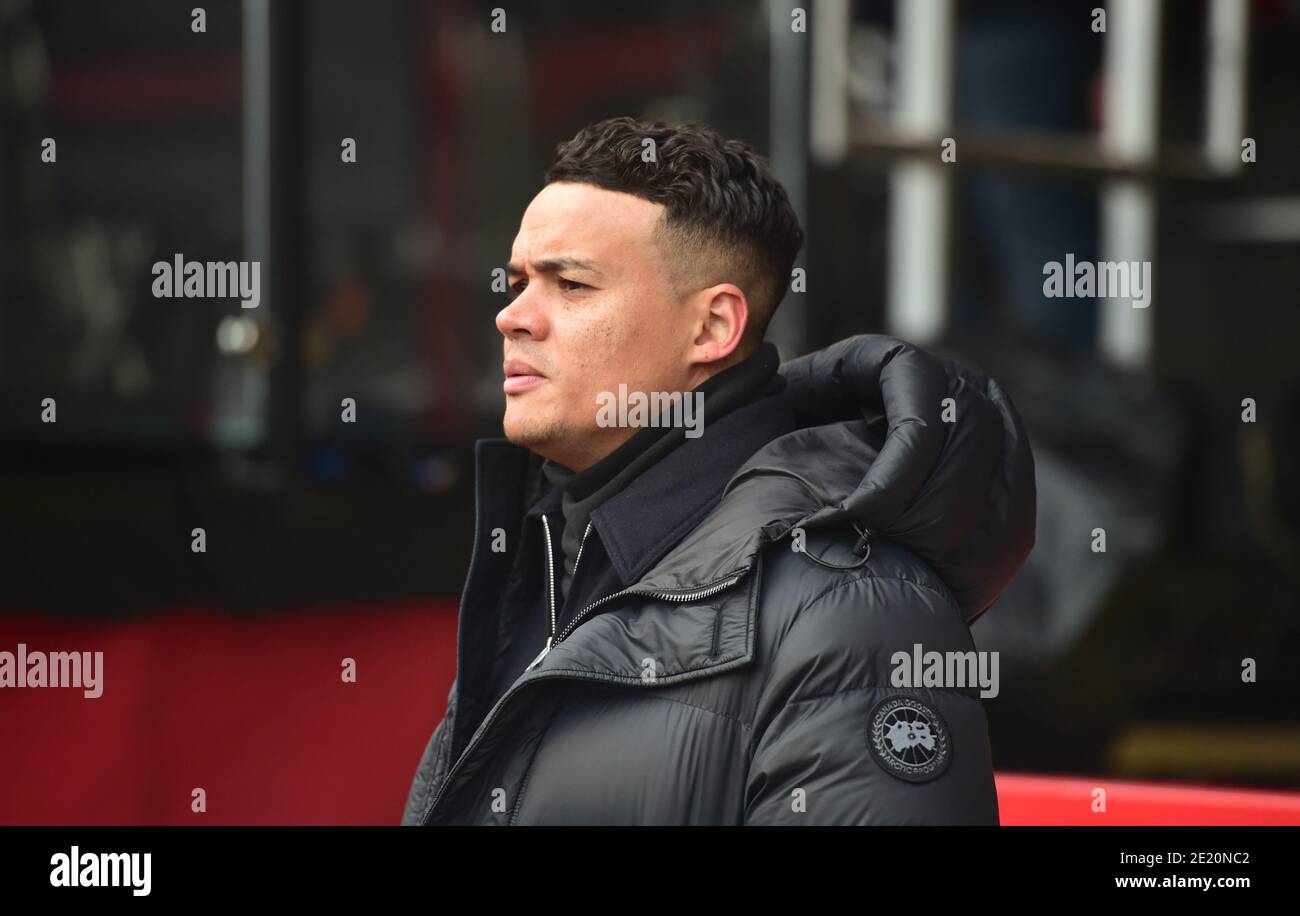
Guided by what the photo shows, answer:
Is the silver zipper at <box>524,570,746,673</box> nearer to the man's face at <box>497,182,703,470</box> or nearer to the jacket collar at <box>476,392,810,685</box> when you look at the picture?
the jacket collar at <box>476,392,810,685</box>

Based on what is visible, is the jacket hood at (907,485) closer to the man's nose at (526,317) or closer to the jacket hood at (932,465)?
the jacket hood at (932,465)

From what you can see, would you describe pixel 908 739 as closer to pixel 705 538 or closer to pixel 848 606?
pixel 848 606

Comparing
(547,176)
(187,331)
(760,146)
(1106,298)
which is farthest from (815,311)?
(547,176)

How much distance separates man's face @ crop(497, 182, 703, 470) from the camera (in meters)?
2.04

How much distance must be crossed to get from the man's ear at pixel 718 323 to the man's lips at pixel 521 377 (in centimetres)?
19

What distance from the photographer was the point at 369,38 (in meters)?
4.05

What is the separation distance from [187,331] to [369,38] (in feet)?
2.72

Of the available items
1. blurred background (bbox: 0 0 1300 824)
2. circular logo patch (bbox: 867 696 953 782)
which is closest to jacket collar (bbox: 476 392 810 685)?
circular logo patch (bbox: 867 696 953 782)

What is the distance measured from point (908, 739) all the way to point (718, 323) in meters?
0.61

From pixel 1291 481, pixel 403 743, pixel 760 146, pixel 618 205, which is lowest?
pixel 403 743

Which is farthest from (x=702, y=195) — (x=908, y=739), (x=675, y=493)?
(x=908, y=739)

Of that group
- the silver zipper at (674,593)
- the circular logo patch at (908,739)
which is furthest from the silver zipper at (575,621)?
the circular logo patch at (908,739)

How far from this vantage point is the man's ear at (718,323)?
2055mm
